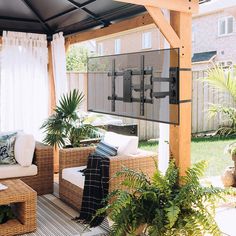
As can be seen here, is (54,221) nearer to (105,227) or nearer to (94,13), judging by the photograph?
(105,227)

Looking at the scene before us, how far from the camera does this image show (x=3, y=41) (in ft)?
18.5

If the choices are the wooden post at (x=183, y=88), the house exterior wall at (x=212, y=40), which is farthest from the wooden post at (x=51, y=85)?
the house exterior wall at (x=212, y=40)

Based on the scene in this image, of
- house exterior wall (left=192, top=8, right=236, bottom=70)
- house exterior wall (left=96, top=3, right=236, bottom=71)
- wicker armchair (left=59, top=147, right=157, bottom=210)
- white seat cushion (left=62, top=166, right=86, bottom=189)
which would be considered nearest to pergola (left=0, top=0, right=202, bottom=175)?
wicker armchair (left=59, top=147, right=157, bottom=210)

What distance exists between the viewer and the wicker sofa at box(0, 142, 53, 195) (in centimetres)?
482

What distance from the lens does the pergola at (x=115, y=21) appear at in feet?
10.7

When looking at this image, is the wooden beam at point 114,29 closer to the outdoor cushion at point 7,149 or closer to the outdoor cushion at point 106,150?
the outdoor cushion at point 106,150

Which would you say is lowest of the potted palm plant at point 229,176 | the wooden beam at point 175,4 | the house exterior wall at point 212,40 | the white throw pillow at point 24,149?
the potted palm plant at point 229,176

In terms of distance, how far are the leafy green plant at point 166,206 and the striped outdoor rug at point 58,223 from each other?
24.6 inches

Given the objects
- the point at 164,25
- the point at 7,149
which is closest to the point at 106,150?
the point at 7,149

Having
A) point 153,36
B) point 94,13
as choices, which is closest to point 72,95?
point 94,13

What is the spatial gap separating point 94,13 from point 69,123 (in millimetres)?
1469

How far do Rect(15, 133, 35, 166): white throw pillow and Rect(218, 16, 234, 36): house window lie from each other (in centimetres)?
970

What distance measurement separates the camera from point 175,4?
3.22 metres

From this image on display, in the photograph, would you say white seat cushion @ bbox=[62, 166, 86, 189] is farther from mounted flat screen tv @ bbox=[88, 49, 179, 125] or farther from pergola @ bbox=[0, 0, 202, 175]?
pergola @ bbox=[0, 0, 202, 175]
